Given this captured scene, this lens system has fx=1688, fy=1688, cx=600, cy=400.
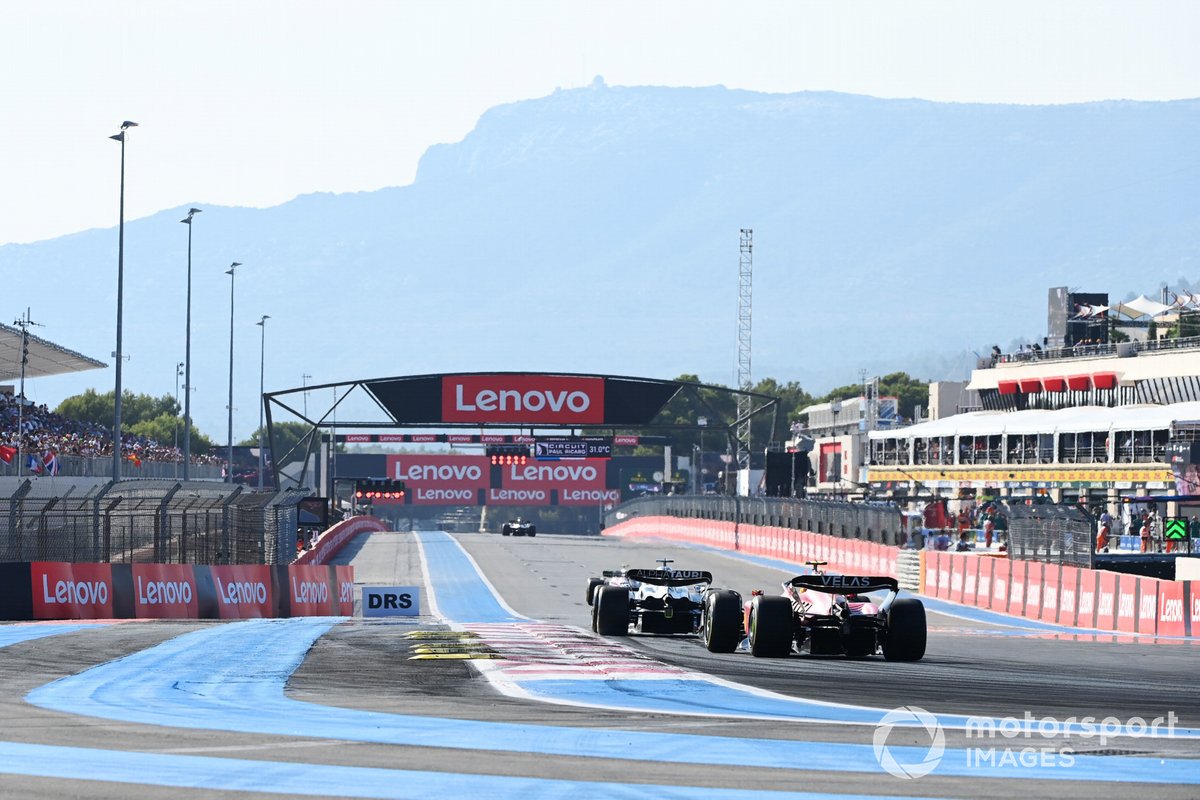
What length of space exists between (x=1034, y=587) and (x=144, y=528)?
17.3m

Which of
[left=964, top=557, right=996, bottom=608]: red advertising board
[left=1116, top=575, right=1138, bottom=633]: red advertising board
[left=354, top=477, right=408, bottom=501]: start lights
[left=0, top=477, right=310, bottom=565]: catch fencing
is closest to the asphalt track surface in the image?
[left=1116, top=575, right=1138, bottom=633]: red advertising board

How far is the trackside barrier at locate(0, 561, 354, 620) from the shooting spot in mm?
28312

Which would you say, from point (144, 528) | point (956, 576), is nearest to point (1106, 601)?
point (956, 576)

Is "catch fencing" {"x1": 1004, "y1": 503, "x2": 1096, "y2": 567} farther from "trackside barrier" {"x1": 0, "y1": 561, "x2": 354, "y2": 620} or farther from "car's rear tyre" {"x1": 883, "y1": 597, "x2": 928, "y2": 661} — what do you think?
"trackside barrier" {"x1": 0, "y1": 561, "x2": 354, "y2": 620}

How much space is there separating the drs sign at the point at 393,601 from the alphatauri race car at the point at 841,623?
15296 mm

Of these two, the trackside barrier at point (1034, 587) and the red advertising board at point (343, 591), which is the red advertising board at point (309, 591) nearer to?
the red advertising board at point (343, 591)

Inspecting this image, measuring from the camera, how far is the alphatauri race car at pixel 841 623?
753 inches

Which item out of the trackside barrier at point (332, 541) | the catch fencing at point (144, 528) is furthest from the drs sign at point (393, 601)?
the trackside barrier at point (332, 541)

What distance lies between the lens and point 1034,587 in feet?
110

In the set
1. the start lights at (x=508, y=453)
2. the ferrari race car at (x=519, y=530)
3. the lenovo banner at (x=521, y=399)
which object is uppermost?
the lenovo banner at (x=521, y=399)

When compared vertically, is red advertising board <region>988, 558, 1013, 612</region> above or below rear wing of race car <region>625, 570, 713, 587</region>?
below

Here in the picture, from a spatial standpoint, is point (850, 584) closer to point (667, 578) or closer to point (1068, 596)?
point (667, 578)

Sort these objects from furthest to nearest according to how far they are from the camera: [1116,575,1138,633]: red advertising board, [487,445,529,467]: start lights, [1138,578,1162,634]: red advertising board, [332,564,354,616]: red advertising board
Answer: [487,445,529,467]: start lights
[332,564,354,616]: red advertising board
[1116,575,1138,633]: red advertising board
[1138,578,1162,634]: red advertising board

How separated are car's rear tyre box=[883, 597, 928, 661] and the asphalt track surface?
0.28 meters
